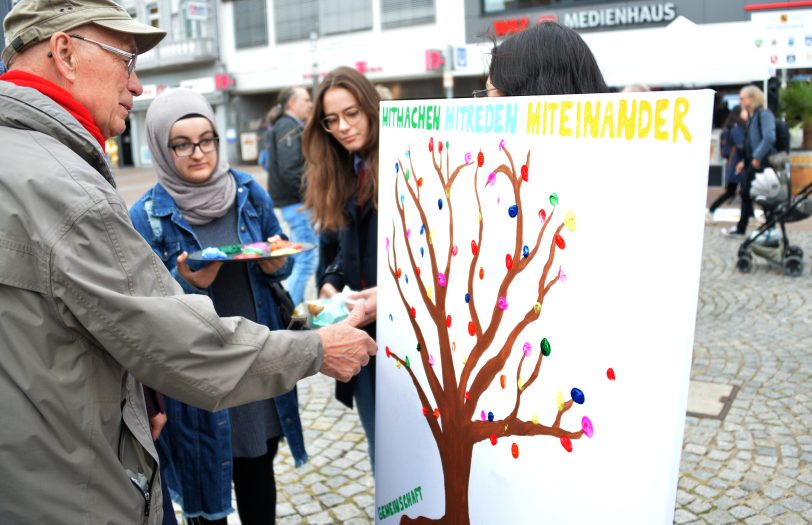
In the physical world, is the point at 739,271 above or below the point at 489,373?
below

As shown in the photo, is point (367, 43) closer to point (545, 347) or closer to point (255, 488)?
point (255, 488)

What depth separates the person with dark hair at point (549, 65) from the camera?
1.77 meters

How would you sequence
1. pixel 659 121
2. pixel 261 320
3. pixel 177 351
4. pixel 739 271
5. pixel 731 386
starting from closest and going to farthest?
pixel 659 121
pixel 177 351
pixel 261 320
pixel 731 386
pixel 739 271

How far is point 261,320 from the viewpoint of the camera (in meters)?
2.75

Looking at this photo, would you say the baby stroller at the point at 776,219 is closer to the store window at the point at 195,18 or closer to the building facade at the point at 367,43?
the building facade at the point at 367,43

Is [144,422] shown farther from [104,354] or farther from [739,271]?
[739,271]

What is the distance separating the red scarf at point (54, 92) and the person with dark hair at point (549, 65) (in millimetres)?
960

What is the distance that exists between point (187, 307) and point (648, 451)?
940 millimetres

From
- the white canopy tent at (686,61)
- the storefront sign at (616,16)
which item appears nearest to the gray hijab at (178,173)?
the white canopy tent at (686,61)

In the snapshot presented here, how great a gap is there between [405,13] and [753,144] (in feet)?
57.3

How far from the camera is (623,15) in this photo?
66.9ft

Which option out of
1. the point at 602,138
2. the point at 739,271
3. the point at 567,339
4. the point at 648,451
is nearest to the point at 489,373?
the point at 567,339

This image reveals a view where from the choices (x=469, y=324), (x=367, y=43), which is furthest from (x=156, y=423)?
(x=367, y=43)

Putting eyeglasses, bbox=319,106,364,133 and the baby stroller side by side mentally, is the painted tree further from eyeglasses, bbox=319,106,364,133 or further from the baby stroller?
the baby stroller
